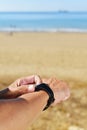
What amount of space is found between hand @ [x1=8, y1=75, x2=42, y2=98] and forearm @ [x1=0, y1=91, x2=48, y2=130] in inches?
3.5

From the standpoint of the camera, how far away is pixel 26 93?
1.59m

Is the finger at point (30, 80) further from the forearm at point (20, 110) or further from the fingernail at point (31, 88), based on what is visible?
the forearm at point (20, 110)

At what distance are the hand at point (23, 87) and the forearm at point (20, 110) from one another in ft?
0.30

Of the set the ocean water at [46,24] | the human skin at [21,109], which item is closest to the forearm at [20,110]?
the human skin at [21,109]

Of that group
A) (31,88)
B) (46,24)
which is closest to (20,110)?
(31,88)

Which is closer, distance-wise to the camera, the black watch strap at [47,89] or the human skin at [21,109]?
the human skin at [21,109]

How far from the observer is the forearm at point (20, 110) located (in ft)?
4.35

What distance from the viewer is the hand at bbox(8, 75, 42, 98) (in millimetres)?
1628

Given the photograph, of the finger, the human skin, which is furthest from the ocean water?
the human skin

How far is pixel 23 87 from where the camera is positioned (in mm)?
1675

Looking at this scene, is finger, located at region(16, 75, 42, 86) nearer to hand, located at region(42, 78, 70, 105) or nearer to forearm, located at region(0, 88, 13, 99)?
hand, located at region(42, 78, 70, 105)

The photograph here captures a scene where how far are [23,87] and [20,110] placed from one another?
0.29 m

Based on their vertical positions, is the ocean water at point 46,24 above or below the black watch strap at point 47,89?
below

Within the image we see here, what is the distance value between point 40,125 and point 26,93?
306cm
